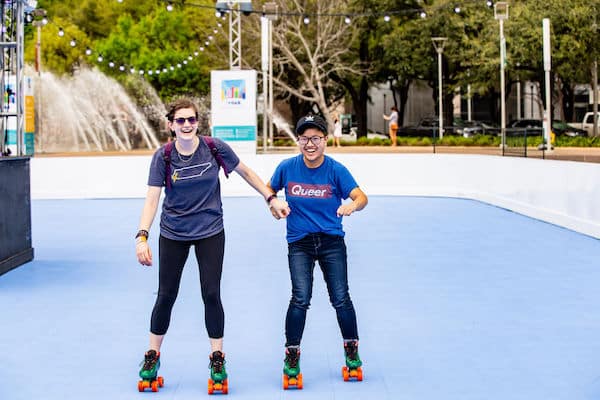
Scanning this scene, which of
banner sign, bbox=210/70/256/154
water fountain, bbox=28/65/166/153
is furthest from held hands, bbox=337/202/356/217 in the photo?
water fountain, bbox=28/65/166/153

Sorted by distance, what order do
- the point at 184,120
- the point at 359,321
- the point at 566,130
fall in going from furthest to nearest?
the point at 566,130 → the point at 359,321 → the point at 184,120

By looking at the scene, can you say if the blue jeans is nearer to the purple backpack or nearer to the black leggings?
the black leggings

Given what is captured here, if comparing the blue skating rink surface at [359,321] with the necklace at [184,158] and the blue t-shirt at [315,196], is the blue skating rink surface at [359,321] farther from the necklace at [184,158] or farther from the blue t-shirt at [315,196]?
the necklace at [184,158]

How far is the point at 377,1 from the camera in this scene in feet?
201

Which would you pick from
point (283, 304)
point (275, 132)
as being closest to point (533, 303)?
point (283, 304)

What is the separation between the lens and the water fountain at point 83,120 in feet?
174

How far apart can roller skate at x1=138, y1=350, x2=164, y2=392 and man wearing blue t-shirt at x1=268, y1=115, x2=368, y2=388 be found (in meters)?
0.75

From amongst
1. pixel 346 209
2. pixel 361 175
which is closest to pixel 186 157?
pixel 346 209

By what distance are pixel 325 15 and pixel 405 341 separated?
51278 millimetres

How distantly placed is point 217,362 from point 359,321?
2.72 meters

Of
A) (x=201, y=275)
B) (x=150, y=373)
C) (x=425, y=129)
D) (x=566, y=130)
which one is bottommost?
(x=150, y=373)

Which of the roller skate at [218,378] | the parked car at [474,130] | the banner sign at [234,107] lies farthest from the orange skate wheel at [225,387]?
the parked car at [474,130]

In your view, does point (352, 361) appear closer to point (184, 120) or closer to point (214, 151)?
point (214, 151)

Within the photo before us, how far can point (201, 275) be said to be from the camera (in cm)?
631
